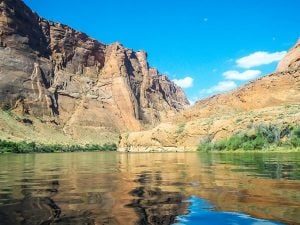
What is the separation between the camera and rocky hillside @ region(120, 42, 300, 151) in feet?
316

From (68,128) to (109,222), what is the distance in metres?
183

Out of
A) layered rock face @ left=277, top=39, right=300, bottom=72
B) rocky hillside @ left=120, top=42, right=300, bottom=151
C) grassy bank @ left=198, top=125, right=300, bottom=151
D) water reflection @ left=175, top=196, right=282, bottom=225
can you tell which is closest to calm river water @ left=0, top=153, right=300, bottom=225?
water reflection @ left=175, top=196, right=282, bottom=225

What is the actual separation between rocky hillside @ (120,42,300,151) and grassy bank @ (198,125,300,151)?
578cm

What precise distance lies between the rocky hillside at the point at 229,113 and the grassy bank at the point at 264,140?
5.78 meters

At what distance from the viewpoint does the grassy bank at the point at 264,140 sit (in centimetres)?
7358

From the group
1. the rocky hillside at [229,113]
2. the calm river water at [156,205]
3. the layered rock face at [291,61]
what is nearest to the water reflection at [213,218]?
the calm river water at [156,205]

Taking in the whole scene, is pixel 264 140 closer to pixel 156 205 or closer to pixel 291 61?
pixel 291 61

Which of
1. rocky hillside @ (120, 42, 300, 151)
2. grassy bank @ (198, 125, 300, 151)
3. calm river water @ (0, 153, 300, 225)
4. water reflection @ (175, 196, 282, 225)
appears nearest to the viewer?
water reflection @ (175, 196, 282, 225)

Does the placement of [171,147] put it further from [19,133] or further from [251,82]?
[19,133]

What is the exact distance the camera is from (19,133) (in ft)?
503

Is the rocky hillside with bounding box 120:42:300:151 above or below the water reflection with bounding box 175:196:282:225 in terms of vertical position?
above

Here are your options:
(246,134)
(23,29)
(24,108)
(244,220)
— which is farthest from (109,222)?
(23,29)

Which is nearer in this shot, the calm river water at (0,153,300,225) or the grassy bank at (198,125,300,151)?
the calm river water at (0,153,300,225)

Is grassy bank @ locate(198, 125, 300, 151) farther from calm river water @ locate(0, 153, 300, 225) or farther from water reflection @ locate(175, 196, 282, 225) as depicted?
water reflection @ locate(175, 196, 282, 225)
